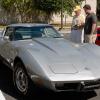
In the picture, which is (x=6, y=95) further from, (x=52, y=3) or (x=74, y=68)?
(x=52, y=3)

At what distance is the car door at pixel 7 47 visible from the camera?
7348 mm

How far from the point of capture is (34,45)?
706 cm

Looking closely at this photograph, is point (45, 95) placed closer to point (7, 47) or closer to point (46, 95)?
point (46, 95)

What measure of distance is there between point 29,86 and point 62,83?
68cm

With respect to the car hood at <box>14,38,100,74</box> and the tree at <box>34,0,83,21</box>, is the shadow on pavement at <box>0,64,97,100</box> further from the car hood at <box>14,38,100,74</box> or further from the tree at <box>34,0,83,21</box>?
the tree at <box>34,0,83,21</box>

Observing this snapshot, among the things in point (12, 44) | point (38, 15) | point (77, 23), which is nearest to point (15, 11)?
point (38, 15)

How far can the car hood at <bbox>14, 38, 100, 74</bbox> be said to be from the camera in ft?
19.9

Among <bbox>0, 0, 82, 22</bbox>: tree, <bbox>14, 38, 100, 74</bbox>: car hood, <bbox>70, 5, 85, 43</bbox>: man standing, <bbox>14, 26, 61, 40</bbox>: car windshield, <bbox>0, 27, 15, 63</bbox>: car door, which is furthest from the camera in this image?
<bbox>0, 0, 82, 22</bbox>: tree

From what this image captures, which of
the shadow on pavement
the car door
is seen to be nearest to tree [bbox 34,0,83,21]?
the car door

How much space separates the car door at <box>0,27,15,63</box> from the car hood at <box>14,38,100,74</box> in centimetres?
37

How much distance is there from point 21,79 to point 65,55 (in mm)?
921

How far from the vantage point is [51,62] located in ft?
20.2

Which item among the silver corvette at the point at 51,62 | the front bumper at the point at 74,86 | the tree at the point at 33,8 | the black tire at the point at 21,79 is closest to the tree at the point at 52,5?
the tree at the point at 33,8

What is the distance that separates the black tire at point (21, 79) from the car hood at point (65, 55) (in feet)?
1.34
